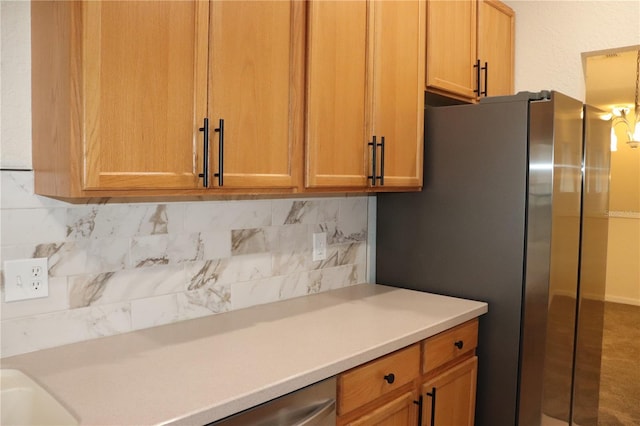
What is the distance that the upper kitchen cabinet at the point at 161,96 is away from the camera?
4.13 feet

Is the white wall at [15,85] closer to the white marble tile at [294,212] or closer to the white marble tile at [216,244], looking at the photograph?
the white marble tile at [216,244]

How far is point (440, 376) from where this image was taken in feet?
6.30

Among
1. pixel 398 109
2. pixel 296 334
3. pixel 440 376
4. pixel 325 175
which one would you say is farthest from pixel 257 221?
pixel 440 376

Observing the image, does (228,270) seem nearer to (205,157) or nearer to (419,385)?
(205,157)

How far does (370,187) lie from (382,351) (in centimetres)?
68

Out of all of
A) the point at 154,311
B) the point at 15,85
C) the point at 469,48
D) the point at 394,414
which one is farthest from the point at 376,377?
the point at 469,48

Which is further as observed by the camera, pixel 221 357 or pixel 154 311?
pixel 154 311

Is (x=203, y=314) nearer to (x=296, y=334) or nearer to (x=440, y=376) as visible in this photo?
(x=296, y=334)

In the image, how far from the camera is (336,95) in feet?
6.17

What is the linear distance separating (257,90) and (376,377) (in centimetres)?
94

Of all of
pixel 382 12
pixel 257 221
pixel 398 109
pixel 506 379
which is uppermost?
pixel 382 12

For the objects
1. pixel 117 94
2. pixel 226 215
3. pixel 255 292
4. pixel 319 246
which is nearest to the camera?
pixel 117 94

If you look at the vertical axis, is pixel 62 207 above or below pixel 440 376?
above

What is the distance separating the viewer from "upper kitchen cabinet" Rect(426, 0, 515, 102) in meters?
2.31
